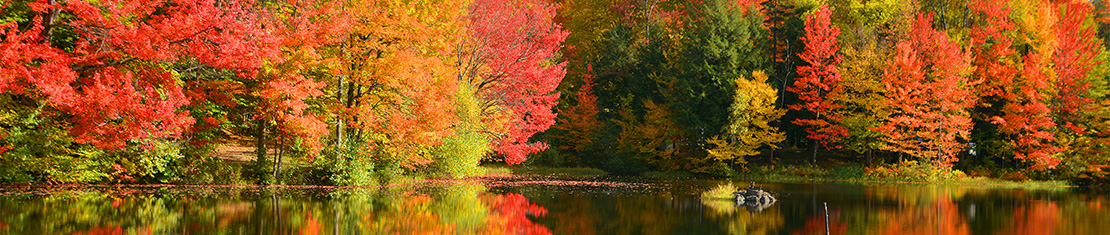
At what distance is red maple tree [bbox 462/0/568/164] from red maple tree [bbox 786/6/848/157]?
15.9 m

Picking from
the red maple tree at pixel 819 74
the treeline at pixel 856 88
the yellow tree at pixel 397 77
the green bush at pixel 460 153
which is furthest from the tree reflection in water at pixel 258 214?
the red maple tree at pixel 819 74

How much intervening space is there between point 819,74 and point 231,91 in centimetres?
3611

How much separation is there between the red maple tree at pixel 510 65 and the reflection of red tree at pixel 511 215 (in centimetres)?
1596

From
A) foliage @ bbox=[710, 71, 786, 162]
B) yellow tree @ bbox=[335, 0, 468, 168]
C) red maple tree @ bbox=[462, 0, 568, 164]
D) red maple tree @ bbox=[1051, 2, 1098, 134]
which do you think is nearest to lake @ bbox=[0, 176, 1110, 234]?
yellow tree @ bbox=[335, 0, 468, 168]

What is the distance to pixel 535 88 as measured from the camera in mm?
47812

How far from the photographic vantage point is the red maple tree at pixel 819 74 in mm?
49969

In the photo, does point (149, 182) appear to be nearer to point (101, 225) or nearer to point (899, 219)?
point (101, 225)

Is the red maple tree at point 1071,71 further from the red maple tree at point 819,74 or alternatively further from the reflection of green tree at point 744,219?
the reflection of green tree at point 744,219

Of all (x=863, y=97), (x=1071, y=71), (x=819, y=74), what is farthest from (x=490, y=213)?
(x=1071, y=71)

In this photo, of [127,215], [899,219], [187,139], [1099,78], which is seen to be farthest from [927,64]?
[127,215]

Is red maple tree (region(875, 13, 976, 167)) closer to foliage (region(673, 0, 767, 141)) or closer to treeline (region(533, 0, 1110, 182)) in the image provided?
treeline (region(533, 0, 1110, 182))

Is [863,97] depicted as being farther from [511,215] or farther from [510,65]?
[511,215]

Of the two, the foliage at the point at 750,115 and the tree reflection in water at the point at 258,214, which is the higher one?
the foliage at the point at 750,115

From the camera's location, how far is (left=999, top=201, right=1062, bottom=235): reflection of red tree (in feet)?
64.8
